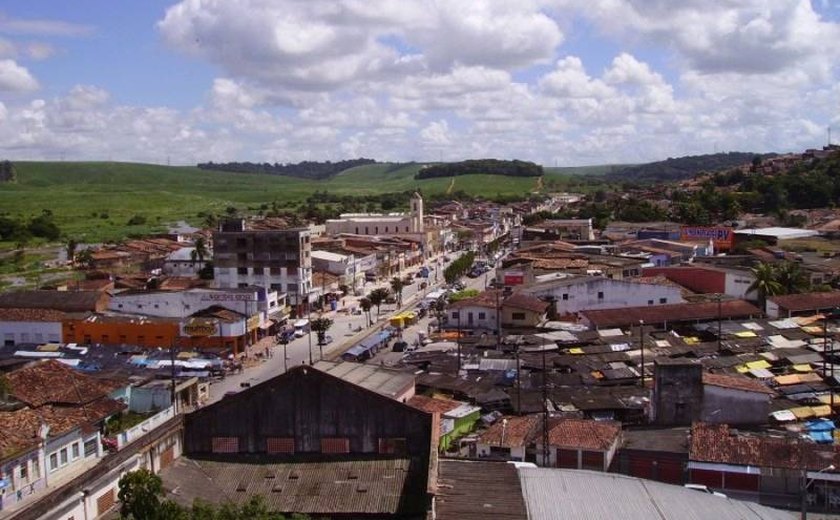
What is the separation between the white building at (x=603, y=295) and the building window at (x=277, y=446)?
101 ft

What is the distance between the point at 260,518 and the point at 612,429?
49.5 feet

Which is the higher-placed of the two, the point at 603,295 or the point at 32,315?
the point at 603,295

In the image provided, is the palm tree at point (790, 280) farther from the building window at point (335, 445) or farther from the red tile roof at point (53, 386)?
the red tile roof at point (53, 386)

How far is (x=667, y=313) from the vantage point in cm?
4659

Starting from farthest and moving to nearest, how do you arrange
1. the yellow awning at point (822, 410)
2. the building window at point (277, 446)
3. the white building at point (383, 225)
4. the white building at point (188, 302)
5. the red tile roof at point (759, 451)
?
the white building at point (383, 225)
the white building at point (188, 302)
the yellow awning at point (822, 410)
the red tile roof at point (759, 451)
the building window at point (277, 446)

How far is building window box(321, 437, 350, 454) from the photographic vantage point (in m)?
21.2

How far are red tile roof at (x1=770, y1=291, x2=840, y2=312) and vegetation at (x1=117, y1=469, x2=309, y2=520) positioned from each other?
39.9 metres

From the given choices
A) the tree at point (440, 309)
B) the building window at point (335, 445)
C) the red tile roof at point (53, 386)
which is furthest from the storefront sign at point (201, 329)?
the building window at point (335, 445)

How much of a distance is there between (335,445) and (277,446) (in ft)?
4.91

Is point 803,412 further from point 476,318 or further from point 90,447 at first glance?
point 90,447

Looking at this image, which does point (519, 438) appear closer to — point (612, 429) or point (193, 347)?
point (612, 429)

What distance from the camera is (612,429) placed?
83.2 ft

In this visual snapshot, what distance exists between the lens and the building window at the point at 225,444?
70.3ft

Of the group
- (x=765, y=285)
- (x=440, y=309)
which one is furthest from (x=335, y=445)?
(x=765, y=285)
